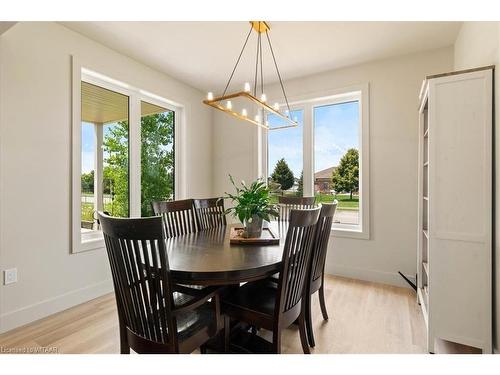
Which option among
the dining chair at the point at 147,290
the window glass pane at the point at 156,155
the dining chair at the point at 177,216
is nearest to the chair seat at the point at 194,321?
the dining chair at the point at 147,290

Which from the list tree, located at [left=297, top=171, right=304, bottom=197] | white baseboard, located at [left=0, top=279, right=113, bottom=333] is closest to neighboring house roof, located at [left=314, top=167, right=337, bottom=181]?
tree, located at [left=297, top=171, right=304, bottom=197]

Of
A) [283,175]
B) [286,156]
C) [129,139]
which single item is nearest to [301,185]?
[283,175]

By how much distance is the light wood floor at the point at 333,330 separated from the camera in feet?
6.36

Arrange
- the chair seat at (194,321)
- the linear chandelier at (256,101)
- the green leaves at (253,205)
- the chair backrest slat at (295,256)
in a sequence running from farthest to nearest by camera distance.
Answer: the linear chandelier at (256,101) → the green leaves at (253,205) → the chair backrest slat at (295,256) → the chair seat at (194,321)

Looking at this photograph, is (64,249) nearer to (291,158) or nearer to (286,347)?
(286,347)

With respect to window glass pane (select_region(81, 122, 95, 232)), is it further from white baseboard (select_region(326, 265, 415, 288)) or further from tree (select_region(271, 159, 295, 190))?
white baseboard (select_region(326, 265, 415, 288))

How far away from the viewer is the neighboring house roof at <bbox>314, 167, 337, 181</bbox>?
362 centimetres

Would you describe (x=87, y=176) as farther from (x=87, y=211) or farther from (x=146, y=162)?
(x=146, y=162)

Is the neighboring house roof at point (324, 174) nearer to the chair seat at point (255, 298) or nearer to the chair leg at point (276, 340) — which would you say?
the chair seat at point (255, 298)

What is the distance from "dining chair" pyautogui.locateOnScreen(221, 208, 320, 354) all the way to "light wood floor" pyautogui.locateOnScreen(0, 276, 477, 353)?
477 millimetres

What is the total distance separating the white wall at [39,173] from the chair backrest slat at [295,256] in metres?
2.12

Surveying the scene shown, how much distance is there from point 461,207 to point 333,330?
126 centimetres
